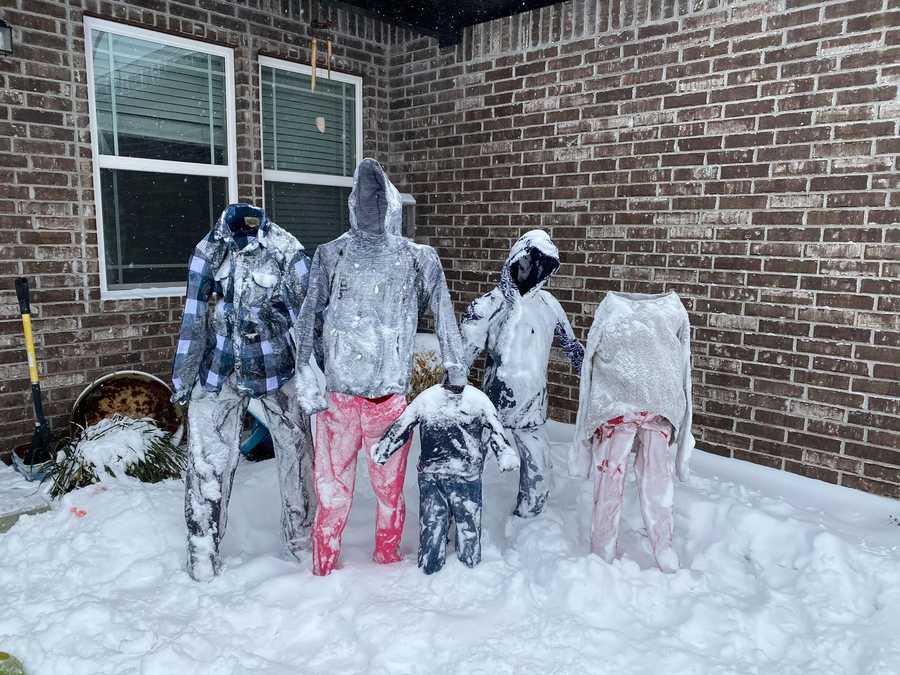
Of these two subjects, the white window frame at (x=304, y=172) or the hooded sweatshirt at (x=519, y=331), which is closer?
the hooded sweatshirt at (x=519, y=331)

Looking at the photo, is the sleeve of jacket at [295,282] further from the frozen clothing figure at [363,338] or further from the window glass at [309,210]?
the window glass at [309,210]

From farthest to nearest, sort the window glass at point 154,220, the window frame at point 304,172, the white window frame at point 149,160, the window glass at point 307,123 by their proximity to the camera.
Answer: the window glass at point 307,123 → the window frame at point 304,172 → the window glass at point 154,220 → the white window frame at point 149,160

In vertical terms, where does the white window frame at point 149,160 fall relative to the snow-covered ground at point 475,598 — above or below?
above

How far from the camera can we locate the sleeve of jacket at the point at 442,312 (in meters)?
3.14

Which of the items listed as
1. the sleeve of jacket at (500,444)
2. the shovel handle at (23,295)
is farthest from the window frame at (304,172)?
the sleeve of jacket at (500,444)

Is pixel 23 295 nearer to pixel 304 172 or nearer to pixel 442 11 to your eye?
pixel 304 172

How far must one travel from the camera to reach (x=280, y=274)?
10.3 ft

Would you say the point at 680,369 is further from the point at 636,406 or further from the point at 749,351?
the point at 749,351

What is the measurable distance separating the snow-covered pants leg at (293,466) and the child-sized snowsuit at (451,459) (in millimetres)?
490

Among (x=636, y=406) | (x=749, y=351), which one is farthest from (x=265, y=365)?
(x=749, y=351)

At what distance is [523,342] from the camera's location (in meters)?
3.54

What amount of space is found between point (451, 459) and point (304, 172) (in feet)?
13.4

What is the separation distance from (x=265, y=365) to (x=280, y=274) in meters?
0.45

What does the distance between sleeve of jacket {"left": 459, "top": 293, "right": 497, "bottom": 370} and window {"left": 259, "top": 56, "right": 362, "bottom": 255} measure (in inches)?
125
